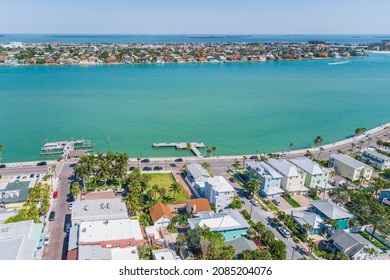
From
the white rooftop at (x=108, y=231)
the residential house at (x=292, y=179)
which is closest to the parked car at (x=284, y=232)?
the residential house at (x=292, y=179)

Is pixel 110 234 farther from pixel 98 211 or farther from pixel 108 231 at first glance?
pixel 98 211

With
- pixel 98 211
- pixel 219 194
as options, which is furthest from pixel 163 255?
pixel 219 194

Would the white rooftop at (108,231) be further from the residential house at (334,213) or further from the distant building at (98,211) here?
the residential house at (334,213)

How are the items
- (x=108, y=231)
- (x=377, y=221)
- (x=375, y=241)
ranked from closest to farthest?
(x=108, y=231), (x=377, y=221), (x=375, y=241)

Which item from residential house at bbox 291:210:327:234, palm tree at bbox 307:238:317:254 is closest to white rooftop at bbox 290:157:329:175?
residential house at bbox 291:210:327:234

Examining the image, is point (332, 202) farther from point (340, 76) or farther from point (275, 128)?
point (340, 76)
